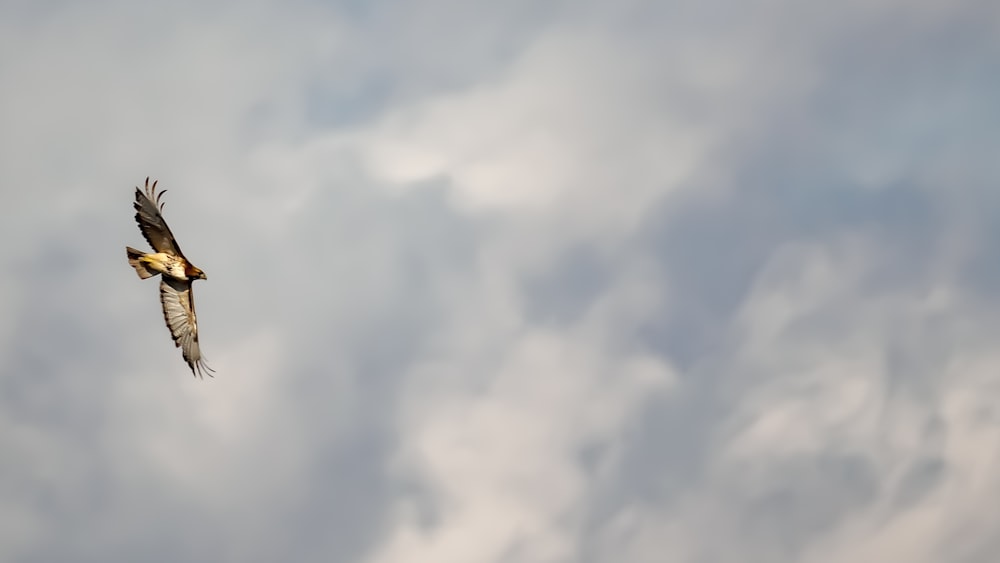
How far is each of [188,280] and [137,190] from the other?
26.4ft

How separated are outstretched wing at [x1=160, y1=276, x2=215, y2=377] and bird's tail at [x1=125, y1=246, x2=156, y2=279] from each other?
1.53 meters

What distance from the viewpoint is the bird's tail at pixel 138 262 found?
8150 cm

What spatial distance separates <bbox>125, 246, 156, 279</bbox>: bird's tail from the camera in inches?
3209

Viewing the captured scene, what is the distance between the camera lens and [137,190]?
77625mm

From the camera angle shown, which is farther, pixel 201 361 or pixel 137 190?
pixel 201 361

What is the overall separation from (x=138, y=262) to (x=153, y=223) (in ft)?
10.6

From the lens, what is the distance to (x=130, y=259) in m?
81.8

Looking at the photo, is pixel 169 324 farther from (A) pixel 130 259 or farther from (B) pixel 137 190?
(B) pixel 137 190

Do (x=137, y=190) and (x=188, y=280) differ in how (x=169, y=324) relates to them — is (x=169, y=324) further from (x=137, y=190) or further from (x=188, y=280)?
(x=137, y=190)

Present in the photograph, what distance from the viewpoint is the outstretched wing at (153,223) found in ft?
256

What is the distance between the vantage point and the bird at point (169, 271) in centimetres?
7912

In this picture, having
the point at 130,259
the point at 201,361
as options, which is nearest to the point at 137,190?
the point at 130,259

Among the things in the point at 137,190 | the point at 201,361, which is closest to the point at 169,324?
the point at 201,361

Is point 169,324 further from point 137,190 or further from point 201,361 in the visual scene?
point 137,190
